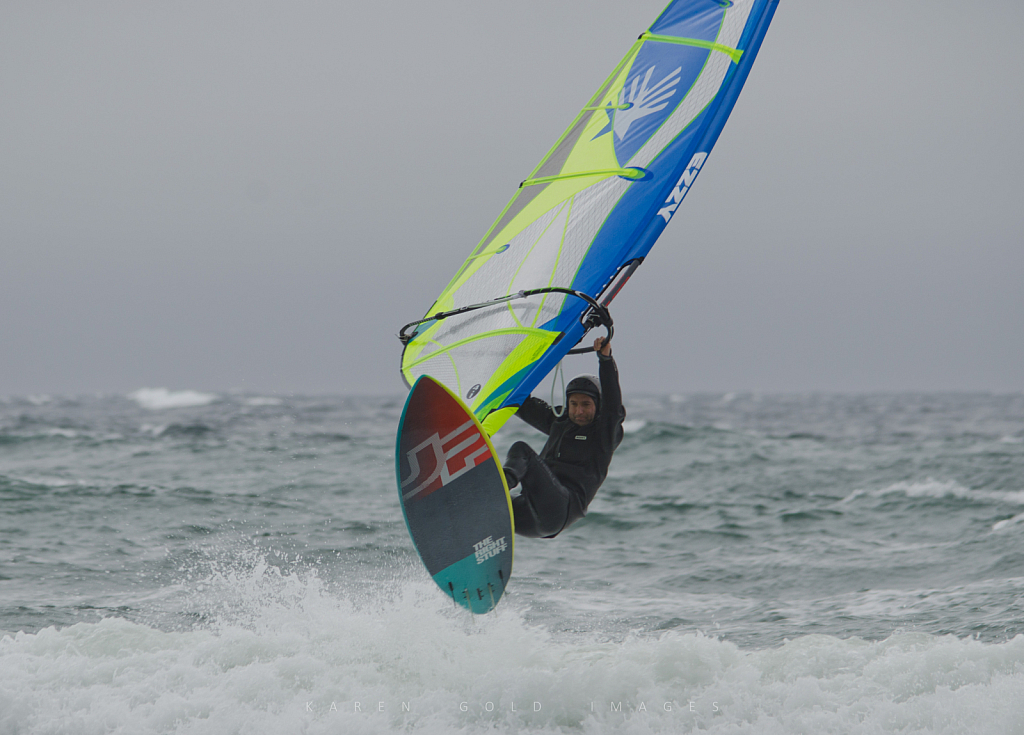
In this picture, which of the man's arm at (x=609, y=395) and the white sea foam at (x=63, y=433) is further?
the white sea foam at (x=63, y=433)

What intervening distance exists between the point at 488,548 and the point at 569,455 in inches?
29.7

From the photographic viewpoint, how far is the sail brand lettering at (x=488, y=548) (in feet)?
13.5

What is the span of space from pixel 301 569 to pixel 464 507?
134 inches

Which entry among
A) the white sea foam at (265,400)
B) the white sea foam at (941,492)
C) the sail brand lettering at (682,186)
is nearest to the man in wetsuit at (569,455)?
the sail brand lettering at (682,186)

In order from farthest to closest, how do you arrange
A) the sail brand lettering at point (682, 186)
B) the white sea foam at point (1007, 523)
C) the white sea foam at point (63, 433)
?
the white sea foam at point (63, 433) < the white sea foam at point (1007, 523) < the sail brand lettering at point (682, 186)

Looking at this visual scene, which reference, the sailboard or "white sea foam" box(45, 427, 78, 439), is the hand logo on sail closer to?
the sailboard

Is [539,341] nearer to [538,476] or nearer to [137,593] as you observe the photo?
[538,476]

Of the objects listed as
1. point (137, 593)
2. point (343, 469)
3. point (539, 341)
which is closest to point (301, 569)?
point (137, 593)

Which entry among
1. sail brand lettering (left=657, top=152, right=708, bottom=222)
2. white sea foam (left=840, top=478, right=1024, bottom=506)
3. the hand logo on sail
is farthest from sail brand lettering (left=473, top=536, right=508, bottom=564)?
white sea foam (left=840, top=478, right=1024, bottom=506)

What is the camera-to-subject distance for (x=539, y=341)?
4707 millimetres

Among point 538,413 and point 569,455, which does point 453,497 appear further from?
point 538,413

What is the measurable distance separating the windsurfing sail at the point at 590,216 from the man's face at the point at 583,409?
9.1 inches

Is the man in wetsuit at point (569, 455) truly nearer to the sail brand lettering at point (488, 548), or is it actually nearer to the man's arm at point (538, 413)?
the man's arm at point (538, 413)

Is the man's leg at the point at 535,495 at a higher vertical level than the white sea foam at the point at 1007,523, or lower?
higher
